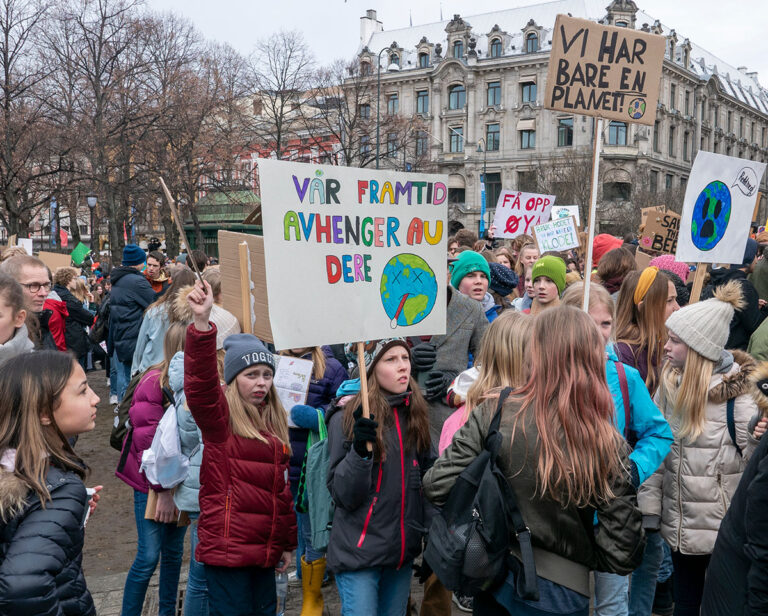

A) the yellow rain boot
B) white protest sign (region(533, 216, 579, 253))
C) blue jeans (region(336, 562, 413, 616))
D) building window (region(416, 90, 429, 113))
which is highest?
building window (region(416, 90, 429, 113))

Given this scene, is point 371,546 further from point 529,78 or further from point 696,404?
point 529,78

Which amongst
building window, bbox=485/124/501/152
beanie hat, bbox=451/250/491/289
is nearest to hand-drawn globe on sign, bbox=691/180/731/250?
beanie hat, bbox=451/250/491/289

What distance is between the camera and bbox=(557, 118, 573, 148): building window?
55.9m

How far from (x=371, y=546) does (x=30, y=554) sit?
1471 mm

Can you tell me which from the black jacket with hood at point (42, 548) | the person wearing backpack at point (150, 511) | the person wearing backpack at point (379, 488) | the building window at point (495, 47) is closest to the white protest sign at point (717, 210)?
the person wearing backpack at point (379, 488)

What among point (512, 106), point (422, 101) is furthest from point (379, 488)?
point (422, 101)

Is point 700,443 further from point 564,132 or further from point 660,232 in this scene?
point 564,132

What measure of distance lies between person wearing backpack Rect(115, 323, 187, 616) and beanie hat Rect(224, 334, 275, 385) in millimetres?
642

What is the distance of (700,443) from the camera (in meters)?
3.35

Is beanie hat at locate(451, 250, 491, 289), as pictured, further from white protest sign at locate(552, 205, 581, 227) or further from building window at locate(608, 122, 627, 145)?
building window at locate(608, 122, 627, 145)

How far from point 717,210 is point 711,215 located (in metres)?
0.06

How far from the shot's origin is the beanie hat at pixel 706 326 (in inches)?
133

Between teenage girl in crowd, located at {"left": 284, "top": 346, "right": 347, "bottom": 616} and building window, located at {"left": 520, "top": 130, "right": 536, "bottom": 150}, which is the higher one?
building window, located at {"left": 520, "top": 130, "right": 536, "bottom": 150}

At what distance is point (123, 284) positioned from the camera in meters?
8.33
